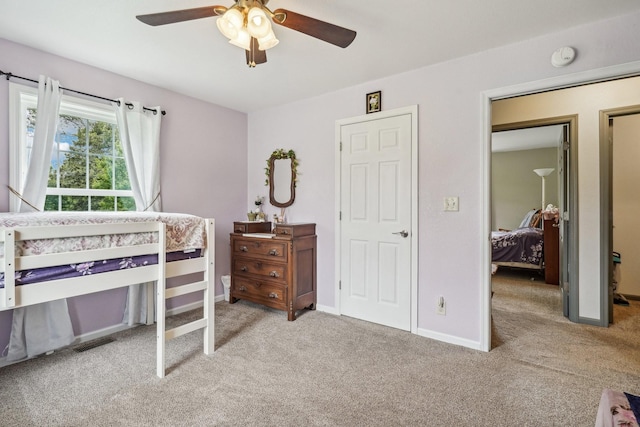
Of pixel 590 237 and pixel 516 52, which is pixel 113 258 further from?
pixel 590 237

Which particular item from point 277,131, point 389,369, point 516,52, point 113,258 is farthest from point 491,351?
point 277,131

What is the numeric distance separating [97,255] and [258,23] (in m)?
1.63

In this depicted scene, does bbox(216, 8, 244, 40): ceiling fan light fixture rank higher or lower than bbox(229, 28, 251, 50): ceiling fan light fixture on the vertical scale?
higher

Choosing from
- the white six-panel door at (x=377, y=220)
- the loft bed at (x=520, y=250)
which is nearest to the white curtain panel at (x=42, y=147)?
the white six-panel door at (x=377, y=220)

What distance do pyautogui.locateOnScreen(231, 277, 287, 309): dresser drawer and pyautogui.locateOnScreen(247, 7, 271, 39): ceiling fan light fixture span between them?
235cm

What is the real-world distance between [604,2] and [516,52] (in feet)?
1.79

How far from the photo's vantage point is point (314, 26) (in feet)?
5.44

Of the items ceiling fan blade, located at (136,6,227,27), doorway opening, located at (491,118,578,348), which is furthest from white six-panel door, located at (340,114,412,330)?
ceiling fan blade, located at (136,6,227,27)

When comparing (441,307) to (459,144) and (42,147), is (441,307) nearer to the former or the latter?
(459,144)

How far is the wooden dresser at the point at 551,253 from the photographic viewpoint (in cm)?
466

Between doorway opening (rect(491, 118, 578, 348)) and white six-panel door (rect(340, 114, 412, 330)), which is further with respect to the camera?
doorway opening (rect(491, 118, 578, 348))

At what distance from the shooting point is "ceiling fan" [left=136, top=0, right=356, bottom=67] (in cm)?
158

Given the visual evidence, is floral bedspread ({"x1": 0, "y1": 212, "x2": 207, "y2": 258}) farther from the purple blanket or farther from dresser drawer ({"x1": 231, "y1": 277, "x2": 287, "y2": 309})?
dresser drawer ({"x1": 231, "y1": 277, "x2": 287, "y2": 309})

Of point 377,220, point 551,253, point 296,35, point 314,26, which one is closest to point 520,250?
point 551,253
